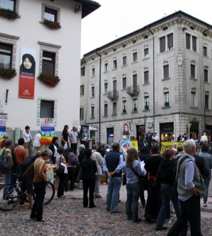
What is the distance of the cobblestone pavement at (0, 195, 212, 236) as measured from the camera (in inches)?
251

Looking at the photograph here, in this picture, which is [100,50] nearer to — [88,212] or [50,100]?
[50,100]

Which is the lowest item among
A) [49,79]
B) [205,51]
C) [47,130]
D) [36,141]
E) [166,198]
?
[166,198]

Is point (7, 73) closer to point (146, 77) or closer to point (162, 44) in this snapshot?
point (162, 44)

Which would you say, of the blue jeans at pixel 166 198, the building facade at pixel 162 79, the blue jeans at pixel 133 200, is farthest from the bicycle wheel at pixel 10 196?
the building facade at pixel 162 79

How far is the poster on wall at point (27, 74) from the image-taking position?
17.9 m

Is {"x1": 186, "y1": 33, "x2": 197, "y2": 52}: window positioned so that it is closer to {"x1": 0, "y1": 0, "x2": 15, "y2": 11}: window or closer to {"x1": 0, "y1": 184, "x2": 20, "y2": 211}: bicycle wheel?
{"x1": 0, "y1": 0, "x2": 15, "y2": 11}: window

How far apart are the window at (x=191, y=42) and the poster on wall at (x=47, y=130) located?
24740mm

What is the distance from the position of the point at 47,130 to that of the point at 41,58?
4711mm

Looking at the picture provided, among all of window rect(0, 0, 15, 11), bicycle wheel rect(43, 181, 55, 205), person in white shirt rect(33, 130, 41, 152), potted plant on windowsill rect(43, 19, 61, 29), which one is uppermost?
window rect(0, 0, 15, 11)

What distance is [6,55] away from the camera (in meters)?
17.9

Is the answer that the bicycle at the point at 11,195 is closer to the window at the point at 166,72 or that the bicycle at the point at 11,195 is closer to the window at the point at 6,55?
the window at the point at 6,55

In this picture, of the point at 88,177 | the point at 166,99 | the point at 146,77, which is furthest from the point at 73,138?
the point at 146,77

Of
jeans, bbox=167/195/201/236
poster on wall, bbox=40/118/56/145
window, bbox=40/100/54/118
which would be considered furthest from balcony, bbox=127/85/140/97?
jeans, bbox=167/195/201/236

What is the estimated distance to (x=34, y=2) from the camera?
18.8 m
